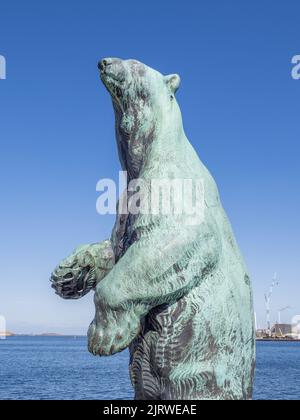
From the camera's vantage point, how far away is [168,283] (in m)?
3.01

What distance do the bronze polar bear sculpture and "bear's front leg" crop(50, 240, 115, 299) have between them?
36mm

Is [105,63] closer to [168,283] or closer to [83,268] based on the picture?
[83,268]

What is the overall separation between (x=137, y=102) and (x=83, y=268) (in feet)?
3.14

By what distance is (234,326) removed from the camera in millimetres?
3193

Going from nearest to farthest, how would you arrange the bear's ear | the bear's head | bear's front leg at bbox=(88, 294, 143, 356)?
bear's front leg at bbox=(88, 294, 143, 356) < the bear's head < the bear's ear

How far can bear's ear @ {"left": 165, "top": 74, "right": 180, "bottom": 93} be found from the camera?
3.54 meters

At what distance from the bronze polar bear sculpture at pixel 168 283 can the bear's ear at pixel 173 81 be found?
3cm

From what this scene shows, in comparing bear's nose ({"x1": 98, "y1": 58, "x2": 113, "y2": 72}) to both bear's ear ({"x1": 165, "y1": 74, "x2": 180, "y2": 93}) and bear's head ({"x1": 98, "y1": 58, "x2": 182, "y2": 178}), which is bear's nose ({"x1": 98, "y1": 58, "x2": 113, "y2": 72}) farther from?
bear's ear ({"x1": 165, "y1": 74, "x2": 180, "y2": 93})

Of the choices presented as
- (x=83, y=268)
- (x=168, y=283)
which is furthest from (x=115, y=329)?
(x=83, y=268)

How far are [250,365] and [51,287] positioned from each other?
3.88 ft

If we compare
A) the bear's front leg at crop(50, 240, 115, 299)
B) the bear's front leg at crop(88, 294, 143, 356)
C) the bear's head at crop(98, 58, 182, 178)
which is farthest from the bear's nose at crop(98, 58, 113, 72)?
the bear's front leg at crop(88, 294, 143, 356)
